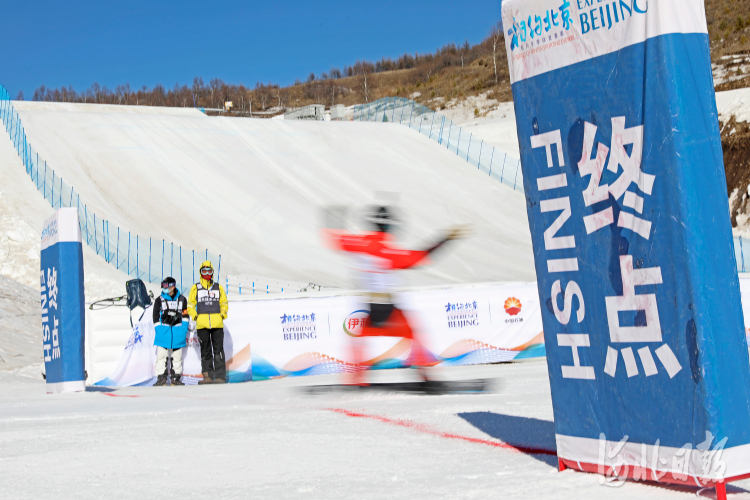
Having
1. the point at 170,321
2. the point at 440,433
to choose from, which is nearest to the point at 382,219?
the point at 440,433

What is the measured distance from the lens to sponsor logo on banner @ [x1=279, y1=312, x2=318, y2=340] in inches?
455

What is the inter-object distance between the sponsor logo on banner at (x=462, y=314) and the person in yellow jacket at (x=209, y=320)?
3.87m

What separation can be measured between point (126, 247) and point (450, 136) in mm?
21486

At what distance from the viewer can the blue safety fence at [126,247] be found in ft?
65.3

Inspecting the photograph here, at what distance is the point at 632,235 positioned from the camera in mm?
2832

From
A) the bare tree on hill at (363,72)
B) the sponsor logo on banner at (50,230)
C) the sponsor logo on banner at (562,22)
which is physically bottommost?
the sponsor logo on banner at (562,22)

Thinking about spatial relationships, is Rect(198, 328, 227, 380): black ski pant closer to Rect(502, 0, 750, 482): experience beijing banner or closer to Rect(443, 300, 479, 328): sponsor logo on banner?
Rect(443, 300, 479, 328): sponsor logo on banner

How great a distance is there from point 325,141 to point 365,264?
29649 millimetres

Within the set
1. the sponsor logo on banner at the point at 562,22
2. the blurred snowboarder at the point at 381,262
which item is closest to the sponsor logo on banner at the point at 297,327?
the blurred snowboarder at the point at 381,262

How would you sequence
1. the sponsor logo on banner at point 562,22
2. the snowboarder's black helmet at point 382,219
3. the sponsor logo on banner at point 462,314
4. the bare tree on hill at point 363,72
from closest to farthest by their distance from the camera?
the sponsor logo on banner at point 562,22
the snowboarder's black helmet at point 382,219
the sponsor logo on banner at point 462,314
the bare tree on hill at point 363,72

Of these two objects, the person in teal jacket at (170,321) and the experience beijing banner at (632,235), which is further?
the person in teal jacket at (170,321)

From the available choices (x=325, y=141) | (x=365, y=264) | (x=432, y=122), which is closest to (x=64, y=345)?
(x=365, y=264)

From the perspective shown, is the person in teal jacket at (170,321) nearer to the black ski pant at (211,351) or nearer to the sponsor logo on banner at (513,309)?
the black ski pant at (211,351)

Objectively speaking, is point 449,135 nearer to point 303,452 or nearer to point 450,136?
point 450,136
